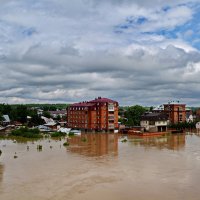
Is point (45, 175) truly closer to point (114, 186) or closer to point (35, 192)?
point (35, 192)

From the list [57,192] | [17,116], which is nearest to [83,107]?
[17,116]

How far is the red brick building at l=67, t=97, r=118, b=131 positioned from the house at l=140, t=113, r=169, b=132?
5378 millimetres

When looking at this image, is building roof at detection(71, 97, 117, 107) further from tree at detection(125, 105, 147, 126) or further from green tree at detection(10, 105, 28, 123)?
green tree at detection(10, 105, 28, 123)

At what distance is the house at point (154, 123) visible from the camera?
178ft

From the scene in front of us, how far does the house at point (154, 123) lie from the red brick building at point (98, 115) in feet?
17.6

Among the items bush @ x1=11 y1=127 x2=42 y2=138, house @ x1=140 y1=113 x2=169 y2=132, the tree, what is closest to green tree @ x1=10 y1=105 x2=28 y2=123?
bush @ x1=11 y1=127 x2=42 y2=138

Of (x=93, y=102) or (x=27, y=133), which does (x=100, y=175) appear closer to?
(x=27, y=133)

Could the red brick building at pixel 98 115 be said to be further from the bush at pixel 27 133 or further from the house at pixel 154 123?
the bush at pixel 27 133

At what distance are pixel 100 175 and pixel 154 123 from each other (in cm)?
3495

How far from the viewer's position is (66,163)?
25344 millimetres

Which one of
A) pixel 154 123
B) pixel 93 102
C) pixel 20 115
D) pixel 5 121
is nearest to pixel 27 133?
pixel 93 102

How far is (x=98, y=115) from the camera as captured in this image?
56125 mm

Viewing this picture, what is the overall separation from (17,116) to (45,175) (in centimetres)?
5202

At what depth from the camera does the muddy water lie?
54.6 ft
